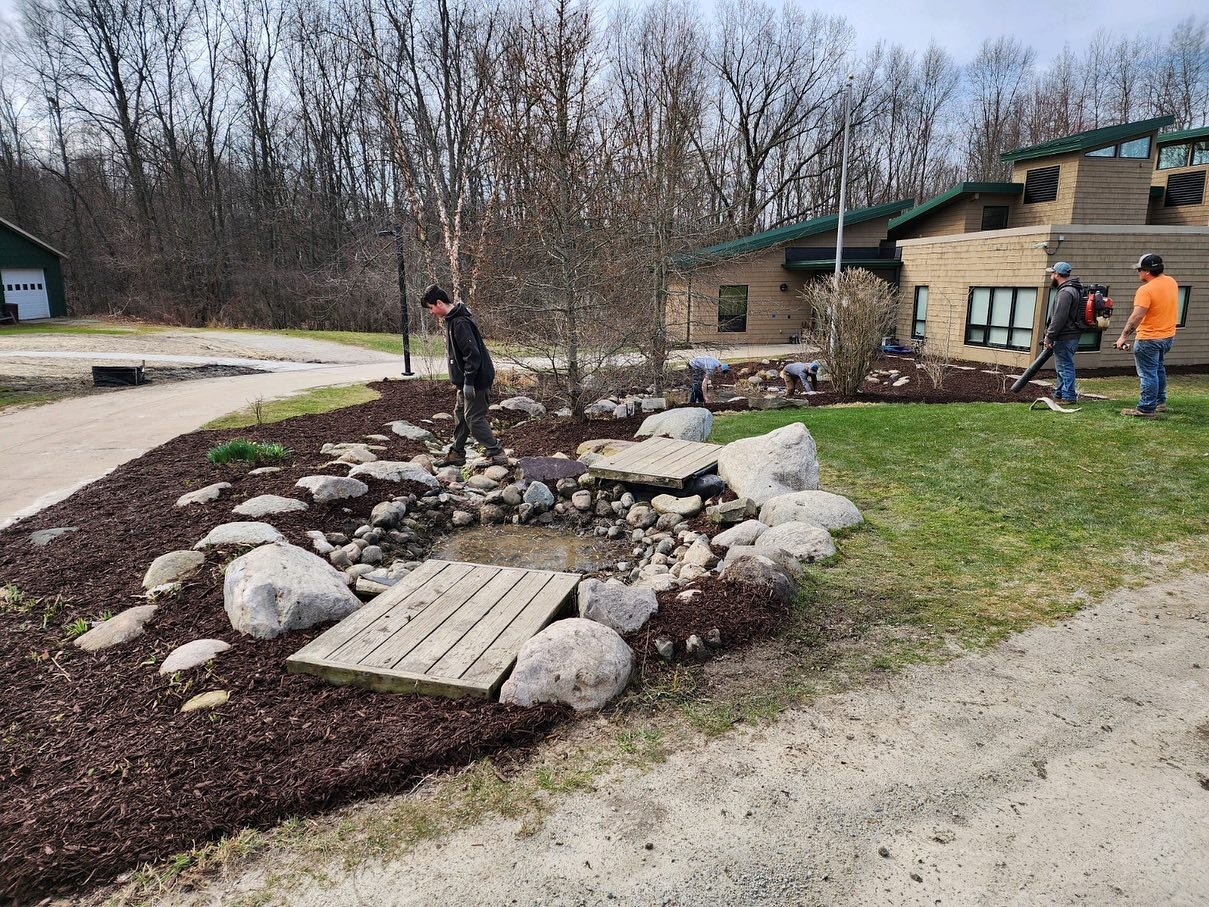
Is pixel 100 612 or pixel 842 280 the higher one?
pixel 842 280

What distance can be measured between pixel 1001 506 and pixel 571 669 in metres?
4.45

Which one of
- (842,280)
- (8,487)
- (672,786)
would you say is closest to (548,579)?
(672,786)

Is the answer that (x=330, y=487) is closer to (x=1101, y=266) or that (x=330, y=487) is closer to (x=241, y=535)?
(x=241, y=535)

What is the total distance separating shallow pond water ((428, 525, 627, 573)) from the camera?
20.5ft

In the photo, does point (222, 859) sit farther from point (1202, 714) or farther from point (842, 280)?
point (842, 280)

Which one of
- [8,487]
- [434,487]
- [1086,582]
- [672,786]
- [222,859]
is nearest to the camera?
[222,859]

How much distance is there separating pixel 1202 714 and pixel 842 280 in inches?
412

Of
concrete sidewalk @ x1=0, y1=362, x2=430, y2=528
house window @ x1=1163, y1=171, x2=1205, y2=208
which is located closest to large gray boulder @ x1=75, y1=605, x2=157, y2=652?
concrete sidewalk @ x1=0, y1=362, x2=430, y2=528

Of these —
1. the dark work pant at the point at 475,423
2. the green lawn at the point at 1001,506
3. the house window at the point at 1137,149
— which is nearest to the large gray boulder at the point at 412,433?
the dark work pant at the point at 475,423

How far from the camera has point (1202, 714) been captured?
129 inches

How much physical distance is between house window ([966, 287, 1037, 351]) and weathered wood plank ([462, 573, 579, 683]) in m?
15.2

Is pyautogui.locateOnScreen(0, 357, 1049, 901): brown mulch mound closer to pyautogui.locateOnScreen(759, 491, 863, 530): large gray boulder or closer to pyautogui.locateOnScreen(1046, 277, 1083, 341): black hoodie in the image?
pyautogui.locateOnScreen(759, 491, 863, 530): large gray boulder

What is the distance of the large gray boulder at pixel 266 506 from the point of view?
5941 mm

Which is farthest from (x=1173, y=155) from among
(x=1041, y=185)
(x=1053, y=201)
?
(x=1053, y=201)
